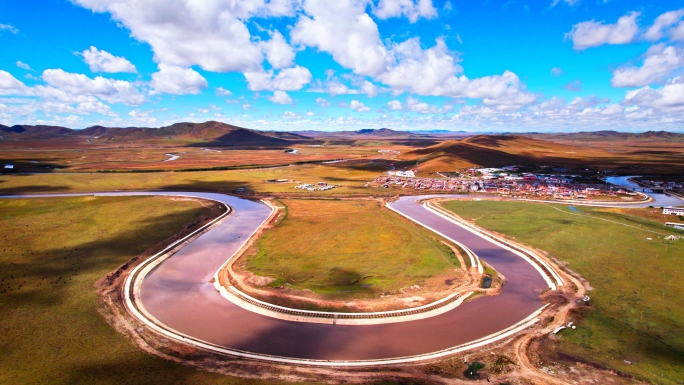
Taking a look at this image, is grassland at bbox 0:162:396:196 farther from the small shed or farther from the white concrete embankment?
the small shed

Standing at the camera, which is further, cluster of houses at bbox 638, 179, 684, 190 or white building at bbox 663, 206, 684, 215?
cluster of houses at bbox 638, 179, 684, 190

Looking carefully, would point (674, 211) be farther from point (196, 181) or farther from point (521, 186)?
point (196, 181)

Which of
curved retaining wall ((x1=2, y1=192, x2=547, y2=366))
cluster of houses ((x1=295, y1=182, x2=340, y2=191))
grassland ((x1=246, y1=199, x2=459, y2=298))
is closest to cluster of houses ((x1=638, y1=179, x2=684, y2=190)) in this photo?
grassland ((x1=246, y1=199, x2=459, y2=298))

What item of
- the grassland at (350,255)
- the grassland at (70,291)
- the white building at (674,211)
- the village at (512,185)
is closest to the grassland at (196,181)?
the village at (512,185)

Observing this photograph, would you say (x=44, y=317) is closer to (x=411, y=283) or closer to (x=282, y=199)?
(x=411, y=283)

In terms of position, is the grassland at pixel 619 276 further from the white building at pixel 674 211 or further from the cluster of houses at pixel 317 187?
the cluster of houses at pixel 317 187
